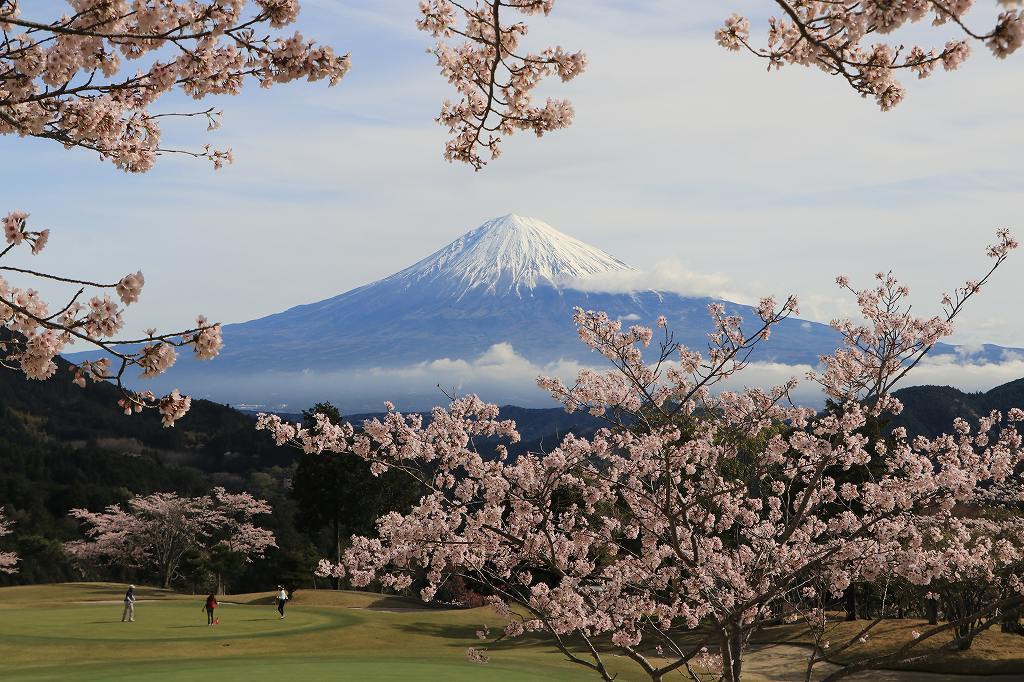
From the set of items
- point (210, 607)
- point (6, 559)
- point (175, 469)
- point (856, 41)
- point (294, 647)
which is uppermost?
point (856, 41)

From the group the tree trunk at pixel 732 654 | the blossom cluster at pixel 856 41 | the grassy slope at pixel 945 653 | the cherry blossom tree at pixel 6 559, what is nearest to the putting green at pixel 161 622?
the grassy slope at pixel 945 653

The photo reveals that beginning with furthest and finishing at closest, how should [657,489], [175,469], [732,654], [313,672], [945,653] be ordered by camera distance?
[175,469], [945,653], [313,672], [657,489], [732,654]

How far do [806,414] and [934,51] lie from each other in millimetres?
9672

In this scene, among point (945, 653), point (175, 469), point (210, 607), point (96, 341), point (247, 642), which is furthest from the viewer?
point (175, 469)

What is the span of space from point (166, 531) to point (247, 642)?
25276 millimetres

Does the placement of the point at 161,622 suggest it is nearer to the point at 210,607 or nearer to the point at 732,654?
the point at 210,607

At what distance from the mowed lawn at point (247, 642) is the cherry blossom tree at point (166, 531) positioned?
8371 millimetres

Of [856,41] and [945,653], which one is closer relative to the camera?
[856,41]

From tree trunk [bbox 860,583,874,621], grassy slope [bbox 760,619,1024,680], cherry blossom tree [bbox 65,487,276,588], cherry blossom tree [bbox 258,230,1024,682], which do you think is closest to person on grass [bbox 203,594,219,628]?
cherry blossom tree [bbox 65,487,276,588]

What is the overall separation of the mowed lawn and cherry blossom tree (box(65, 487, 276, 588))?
27.5ft

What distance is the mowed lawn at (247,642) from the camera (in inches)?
874

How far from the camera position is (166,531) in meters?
51.0

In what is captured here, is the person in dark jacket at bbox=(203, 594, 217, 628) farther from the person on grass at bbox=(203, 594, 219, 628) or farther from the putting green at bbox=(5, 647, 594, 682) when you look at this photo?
the putting green at bbox=(5, 647, 594, 682)

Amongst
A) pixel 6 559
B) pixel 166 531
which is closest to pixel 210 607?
pixel 166 531
